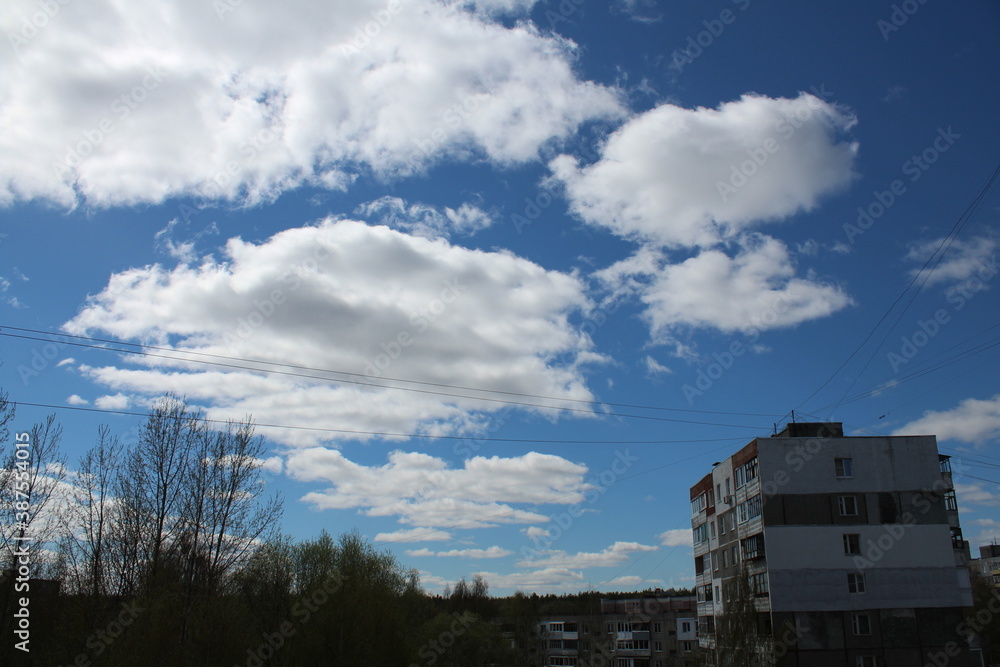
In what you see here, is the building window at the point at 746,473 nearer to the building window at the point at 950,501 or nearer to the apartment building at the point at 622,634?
the building window at the point at 950,501

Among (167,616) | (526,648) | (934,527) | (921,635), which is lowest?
(526,648)

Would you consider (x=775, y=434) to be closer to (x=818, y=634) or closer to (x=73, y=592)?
(x=818, y=634)

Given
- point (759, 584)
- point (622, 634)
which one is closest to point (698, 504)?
point (759, 584)

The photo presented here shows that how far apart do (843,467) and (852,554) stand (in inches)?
233

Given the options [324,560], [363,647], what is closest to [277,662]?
[363,647]

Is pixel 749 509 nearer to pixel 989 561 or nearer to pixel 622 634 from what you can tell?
pixel 622 634

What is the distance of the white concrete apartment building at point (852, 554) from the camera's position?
43.5 metres

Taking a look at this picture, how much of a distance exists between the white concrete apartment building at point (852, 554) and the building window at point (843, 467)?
0.07m

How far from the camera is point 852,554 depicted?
45.4m

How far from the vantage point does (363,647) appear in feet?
115

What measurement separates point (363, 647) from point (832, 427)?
3791 centimetres

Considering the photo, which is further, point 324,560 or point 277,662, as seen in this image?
point 324,560

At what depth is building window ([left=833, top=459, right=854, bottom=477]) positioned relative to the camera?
47.6 metres

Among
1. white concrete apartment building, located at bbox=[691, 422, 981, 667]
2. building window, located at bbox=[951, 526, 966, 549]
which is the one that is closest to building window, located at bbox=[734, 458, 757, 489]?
white concrete apartment building, located at bbox=[691, 422, 981, 667]
